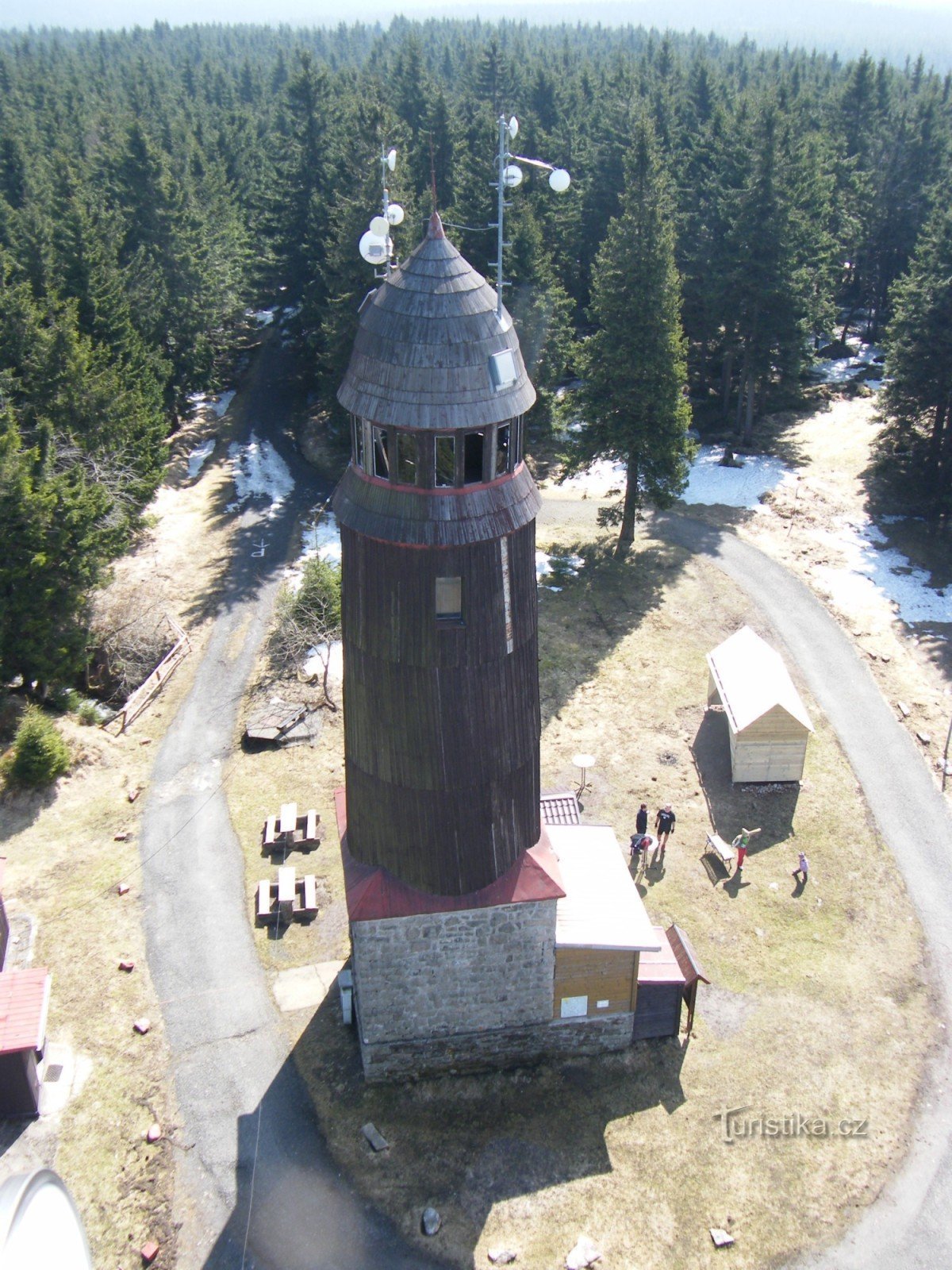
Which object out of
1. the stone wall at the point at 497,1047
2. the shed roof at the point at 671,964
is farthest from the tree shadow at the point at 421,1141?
the shed roof at the point at 671,964

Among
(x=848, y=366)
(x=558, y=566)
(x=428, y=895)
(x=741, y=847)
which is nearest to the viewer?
(x=428, y=895)

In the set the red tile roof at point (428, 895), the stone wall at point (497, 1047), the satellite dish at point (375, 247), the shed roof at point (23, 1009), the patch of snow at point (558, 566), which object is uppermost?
the satellite dish at point (375, 247)

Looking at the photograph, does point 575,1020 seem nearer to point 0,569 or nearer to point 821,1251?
point 821,1251

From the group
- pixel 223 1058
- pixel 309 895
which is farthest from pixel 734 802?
pixel 223 1058

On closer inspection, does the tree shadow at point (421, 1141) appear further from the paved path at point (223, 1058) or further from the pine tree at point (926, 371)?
the pine tree at point (926, 371)

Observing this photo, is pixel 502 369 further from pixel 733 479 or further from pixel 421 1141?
pixel 733 479

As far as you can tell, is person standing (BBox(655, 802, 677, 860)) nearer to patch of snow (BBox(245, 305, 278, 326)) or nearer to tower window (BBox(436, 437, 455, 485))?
tower window (BBox(436, 437, 455, 485))
